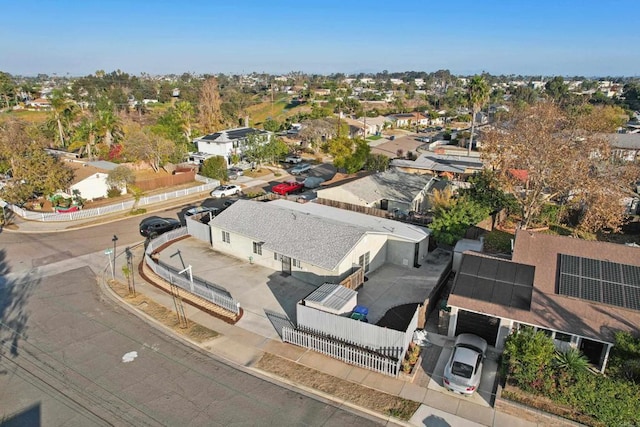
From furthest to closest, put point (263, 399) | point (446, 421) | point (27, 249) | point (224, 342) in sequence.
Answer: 1. point (27, 249)
2. point (224, 342)
3. point (263, 399)
4. point (446, 421)

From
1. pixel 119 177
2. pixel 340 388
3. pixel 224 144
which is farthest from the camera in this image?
pixel 224 144

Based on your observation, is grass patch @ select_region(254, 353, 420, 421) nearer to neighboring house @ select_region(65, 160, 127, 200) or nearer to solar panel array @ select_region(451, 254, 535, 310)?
solar panel array @ select_region(451, 254, 535, 310)

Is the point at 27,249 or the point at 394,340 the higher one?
the point at 394,340

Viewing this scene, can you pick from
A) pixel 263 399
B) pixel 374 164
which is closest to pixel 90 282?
pixel 263 399

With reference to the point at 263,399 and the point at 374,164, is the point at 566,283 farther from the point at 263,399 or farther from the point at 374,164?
the point at 374,164

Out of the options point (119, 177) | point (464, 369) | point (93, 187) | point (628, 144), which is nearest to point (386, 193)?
point (464, 369)

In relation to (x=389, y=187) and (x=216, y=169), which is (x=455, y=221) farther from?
(x=216, y=169)
